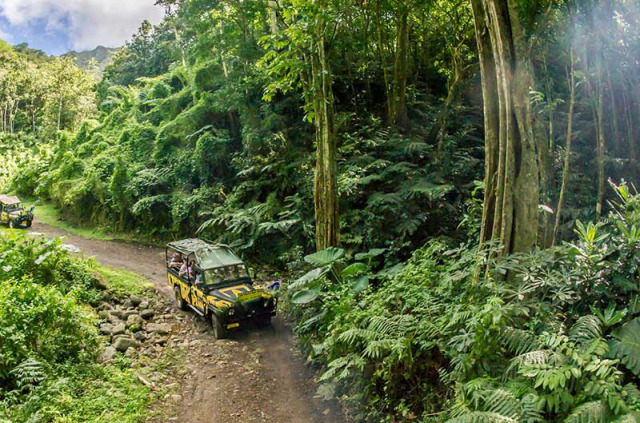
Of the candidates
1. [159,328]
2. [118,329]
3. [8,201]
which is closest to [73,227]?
[8,201]

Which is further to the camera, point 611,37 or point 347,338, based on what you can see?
point 611,37

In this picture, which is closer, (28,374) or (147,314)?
(28,374)

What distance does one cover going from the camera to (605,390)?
3.22m

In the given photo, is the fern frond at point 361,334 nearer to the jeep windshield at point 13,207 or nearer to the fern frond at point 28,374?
the fern frond at point 28,374

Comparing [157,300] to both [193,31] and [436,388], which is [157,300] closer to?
[436,388]

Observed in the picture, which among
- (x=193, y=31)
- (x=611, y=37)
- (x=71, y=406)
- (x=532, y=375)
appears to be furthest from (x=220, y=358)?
(x=193, y=31)

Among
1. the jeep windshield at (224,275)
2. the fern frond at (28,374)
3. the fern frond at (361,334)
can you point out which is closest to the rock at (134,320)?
the jeep windshield at (224,275)

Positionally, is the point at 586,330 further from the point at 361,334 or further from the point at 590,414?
the point at 361,334

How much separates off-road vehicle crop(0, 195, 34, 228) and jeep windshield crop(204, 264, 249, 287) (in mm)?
16764

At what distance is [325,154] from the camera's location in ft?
30.6

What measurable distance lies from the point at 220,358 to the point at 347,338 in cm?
350

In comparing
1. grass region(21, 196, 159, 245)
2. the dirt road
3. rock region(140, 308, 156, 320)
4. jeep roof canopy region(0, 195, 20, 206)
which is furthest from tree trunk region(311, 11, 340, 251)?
jeep roof canopy region(0, 195, 20, 206)

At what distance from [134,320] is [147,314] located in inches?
19.8

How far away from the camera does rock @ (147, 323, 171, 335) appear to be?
31.4 ft
